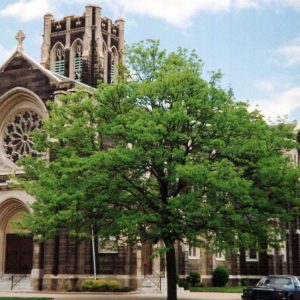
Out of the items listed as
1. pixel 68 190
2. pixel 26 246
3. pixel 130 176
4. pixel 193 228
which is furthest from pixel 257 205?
pixel 26 246

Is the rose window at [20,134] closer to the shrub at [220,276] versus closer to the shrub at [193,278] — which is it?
the shrub at [193,278]

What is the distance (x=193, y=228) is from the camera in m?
24.4

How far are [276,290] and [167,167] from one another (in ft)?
21.5

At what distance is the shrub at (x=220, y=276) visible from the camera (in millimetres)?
44406

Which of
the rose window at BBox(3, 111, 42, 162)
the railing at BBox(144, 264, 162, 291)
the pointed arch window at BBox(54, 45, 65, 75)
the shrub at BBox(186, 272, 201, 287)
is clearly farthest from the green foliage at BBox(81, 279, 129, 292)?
the pointed arch window at BBox(54, 45, 65, 75)

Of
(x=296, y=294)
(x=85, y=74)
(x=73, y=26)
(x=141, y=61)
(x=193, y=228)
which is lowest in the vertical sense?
(x=296, y=294)

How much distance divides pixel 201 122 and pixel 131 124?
10.7 ft

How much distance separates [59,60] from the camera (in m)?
61.9

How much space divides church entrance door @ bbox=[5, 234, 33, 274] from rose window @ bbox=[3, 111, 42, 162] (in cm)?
544

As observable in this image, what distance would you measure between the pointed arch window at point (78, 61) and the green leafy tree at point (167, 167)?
3222 cm

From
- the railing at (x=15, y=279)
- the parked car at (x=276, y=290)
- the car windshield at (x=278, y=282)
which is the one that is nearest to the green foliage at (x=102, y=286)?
the railing at (x=15, y=279)

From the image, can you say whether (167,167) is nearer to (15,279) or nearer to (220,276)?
(15,279)

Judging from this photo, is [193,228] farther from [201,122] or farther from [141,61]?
[141,61]

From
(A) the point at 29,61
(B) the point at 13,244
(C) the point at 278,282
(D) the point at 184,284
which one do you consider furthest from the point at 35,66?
(C) the point at 278,282
